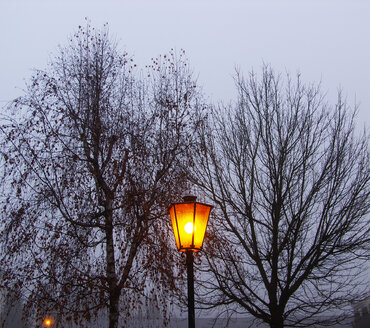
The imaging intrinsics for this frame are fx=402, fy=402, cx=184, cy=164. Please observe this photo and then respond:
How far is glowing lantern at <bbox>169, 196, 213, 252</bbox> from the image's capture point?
250 inches

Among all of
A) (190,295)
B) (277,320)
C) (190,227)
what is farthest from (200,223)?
(277,320)

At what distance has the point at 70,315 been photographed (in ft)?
29.4

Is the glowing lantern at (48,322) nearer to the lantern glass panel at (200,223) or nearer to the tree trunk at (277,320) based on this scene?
the lantern glass panel at (200,223)

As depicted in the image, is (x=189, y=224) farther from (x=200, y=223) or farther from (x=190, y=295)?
(x=190, y=295)

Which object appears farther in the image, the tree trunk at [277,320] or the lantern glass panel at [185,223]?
the tree trunk at [277,320]

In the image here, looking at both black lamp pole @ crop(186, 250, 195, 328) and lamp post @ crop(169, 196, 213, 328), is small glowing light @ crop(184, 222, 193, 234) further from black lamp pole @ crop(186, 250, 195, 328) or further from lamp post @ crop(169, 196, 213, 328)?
black lamp pole @ crop(186, 250, 195, 328)

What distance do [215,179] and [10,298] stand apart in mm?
6217

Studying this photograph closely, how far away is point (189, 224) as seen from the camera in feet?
21.0

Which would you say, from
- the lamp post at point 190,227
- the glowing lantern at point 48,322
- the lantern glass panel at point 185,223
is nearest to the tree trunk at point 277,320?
the lamp post at point 190,227

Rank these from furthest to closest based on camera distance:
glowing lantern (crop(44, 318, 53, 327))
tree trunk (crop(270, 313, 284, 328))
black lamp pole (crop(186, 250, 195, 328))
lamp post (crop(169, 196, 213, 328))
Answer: tree trunk (crop(270, 313, 284, 328))
glowing lantern (crop(44, 318, 53, 327))
lamp post (crop(169, 196, 213, 328))
black lamp pole (crop(186, 250, 195, 328))

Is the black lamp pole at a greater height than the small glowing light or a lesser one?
lesser

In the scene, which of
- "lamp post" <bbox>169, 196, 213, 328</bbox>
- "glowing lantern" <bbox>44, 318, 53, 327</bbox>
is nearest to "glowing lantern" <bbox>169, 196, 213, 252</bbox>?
"lamp post" <bbox>169, 196, 213, 328</bbox>

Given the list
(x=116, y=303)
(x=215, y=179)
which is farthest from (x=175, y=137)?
(x=116, y=303)

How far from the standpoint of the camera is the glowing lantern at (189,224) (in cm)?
635
